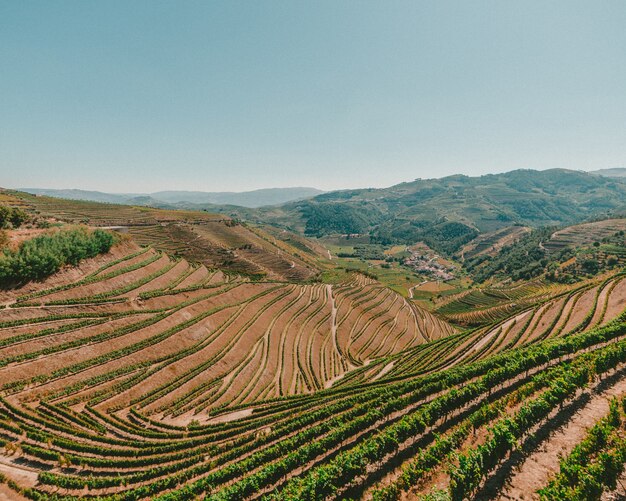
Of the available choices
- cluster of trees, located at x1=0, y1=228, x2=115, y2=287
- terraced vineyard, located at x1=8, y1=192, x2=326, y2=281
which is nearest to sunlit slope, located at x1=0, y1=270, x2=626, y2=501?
cluster of trees, located at x1=0, y1=228, x2=115, y2=287

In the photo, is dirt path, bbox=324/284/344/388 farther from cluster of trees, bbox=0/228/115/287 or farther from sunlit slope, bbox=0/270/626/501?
cluster of trees, bbox=0/228/115/287

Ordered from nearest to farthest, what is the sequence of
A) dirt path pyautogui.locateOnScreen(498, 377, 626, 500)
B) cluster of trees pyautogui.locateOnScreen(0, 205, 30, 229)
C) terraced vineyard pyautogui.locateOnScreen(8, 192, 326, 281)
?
dirt path pyautogui.locateOnScreen(498, 377, 626, 500) < cluster of trees pyautogui.locateOnScreen(0, 205, 30, 229) < terraced vineyard pyautogui.locateOnScreen(8, 192, 326, 281)

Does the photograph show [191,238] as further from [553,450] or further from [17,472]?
[553,450]

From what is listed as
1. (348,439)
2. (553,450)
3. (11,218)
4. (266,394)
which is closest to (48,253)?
(11,218)

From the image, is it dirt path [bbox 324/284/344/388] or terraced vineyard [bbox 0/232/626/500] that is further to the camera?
dirt path [bbox 324/284/344/388]

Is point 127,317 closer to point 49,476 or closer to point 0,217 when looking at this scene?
point 49,476

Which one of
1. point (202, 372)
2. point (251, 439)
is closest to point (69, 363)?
point (202, 372)
